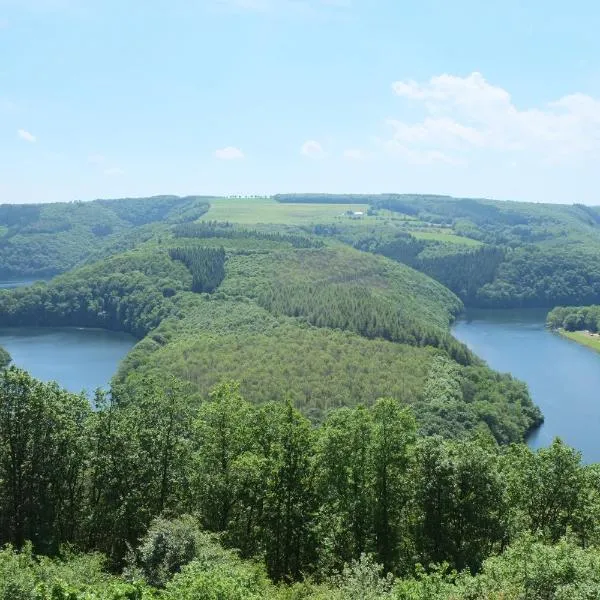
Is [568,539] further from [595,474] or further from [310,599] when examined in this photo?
[310,599]

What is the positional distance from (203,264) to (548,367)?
3111 inches

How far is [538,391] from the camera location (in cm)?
10138

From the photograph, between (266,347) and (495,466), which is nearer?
(495,466)

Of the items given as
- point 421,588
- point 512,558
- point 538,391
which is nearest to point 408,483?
point 512,558

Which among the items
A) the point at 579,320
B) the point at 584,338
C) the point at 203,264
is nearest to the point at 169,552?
the point at 203,264

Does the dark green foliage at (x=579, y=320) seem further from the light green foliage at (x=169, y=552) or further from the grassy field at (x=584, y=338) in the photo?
the light green foliage at (x=169, y=552)

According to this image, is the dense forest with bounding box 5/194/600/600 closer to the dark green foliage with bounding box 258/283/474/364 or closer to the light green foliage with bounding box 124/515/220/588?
the light green foliage with bounding box 124/515/220/588

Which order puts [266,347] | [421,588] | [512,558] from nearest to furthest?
[421,588] < [512,558] < [266,347]

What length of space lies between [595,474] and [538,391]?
239 ft

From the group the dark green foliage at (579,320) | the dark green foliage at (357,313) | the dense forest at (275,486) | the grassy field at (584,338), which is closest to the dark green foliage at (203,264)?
the dark green foliage at (357,313)

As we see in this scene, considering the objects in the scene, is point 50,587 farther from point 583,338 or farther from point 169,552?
point 583,338

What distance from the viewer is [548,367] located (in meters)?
116

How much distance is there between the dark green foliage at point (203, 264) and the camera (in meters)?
144

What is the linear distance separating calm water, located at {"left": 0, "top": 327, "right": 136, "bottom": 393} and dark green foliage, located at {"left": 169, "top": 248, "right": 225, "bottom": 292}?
19603 millimetres
